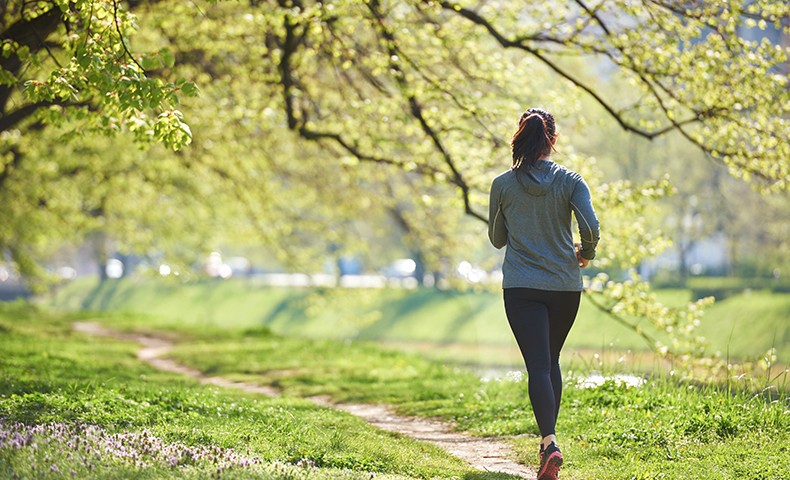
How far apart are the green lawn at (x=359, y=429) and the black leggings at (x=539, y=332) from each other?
789mm

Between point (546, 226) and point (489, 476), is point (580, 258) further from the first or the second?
point (489, 476)

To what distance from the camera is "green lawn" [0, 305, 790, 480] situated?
6.36 m

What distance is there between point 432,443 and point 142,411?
102 inches

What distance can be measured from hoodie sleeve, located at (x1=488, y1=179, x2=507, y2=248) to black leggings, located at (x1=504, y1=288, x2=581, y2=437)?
0.44m

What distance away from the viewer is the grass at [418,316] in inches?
1171

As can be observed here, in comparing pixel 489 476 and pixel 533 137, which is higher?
pixel 533 137

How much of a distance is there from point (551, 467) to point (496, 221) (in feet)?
5.84

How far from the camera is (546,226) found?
22.2 feet

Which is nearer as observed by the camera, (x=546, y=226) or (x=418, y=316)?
(x=546, y=226)

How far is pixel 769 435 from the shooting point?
788 cm

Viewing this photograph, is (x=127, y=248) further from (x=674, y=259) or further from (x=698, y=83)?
(x=674, y=259)

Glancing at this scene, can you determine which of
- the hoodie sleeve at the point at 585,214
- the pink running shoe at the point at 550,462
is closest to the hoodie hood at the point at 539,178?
the hoodie sleeve at the point at 585,214

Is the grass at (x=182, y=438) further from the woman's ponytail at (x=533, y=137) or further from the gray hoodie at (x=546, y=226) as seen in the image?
the woman's ponytail at (x=533, y=137)

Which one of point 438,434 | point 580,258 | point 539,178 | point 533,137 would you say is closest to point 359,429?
point 438,434
